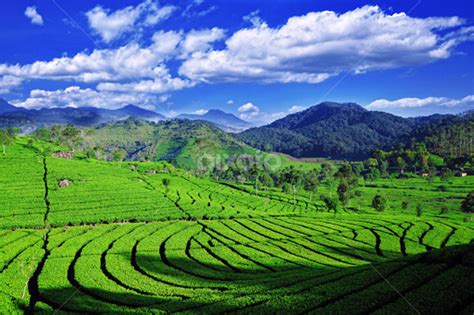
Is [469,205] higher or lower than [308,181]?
lower

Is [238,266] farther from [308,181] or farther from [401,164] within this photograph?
[401,164]

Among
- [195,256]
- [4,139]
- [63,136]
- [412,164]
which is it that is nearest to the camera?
[195,256]

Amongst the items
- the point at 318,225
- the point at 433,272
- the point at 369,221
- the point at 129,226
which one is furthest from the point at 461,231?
the point at 129,226

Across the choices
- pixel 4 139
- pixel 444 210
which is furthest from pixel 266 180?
pixel 4 139

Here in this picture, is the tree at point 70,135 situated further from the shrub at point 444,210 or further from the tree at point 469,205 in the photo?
the tree at point 469,205

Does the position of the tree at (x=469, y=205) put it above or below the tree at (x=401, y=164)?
below

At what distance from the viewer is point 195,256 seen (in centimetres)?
3891

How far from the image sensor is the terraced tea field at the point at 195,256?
1958 centimetres

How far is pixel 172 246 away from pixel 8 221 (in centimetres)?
2605

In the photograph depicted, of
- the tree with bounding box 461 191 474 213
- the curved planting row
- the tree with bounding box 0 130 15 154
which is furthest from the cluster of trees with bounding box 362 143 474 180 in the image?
the tree with bounding box 0 130 15 154

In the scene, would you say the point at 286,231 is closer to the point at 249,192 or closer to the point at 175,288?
the point at 175,288

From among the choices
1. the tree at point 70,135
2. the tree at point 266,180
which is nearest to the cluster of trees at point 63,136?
the tree at point 70,135

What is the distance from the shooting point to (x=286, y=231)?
52250 millimetres

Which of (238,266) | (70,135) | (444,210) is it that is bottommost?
(444,210)
